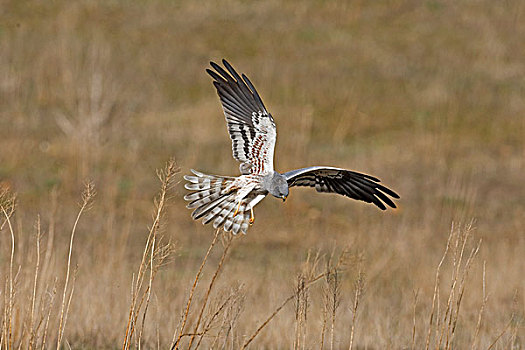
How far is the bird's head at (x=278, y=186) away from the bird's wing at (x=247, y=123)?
0.40 ft

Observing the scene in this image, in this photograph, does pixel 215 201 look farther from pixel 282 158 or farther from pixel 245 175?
pixel 282 158

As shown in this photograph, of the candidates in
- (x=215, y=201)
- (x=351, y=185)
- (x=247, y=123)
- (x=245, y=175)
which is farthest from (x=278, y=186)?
(x=351, y=185)

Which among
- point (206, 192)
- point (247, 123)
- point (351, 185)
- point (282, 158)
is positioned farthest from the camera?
point (282, 158)

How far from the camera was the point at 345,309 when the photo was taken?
25.6 ft

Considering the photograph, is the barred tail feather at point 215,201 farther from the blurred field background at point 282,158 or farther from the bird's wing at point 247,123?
the blurred field background at point 282,158

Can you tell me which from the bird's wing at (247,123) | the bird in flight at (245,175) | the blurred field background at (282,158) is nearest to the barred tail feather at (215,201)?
the bird in flight at (245,175)

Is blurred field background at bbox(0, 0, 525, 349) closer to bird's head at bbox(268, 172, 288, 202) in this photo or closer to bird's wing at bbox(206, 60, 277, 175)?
bird's head at bbox(268, 172, 288, 202)

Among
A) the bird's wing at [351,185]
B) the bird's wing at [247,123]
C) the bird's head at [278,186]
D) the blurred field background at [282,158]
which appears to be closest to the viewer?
the bird's head at [278,186]

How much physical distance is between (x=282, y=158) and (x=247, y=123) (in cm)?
1054

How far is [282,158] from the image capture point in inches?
613

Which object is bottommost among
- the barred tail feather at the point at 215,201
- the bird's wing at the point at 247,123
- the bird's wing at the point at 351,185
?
the barred tail feather at the point at 215,201

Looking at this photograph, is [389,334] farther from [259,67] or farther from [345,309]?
[259,67]

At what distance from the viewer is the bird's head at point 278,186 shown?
15.2 feet

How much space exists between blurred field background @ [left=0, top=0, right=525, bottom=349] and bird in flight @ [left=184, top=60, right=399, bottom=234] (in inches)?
17.4
